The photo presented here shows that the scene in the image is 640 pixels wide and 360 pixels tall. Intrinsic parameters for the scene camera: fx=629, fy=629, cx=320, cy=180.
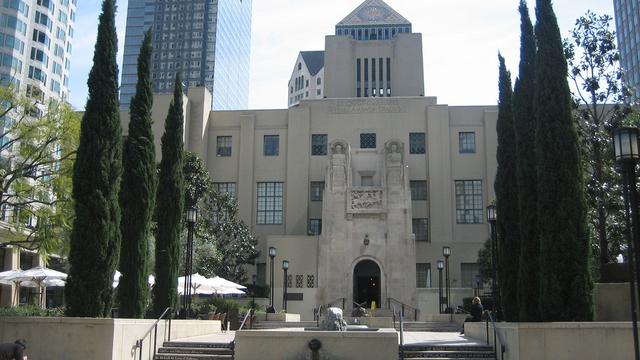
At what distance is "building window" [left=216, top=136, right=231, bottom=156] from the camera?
178ft

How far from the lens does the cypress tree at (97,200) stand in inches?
648

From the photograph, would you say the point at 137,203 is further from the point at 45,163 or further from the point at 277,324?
the point at 277,324

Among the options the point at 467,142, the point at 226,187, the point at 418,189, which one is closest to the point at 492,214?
the point at 418,189

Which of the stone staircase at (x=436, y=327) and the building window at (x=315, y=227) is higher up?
the building window at (x=315, y=227)

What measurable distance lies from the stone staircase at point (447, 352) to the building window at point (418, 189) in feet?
112

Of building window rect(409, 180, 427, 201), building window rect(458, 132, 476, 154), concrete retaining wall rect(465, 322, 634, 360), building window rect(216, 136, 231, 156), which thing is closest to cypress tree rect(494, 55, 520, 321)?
concrete retaining wall rect(465, 322, 634, 360)

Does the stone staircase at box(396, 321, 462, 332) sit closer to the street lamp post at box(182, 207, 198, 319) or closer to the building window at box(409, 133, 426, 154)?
the street lamp post at box(182, 207, 198, 319)

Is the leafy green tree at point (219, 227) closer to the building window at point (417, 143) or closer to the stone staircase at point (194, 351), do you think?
the building window at point (417, 143)

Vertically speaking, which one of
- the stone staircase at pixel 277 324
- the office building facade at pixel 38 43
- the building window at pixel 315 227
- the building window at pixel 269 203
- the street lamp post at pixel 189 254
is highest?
the office building facade at pixel 38 43

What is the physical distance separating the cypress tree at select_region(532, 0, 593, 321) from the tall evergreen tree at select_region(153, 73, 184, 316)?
12.2 metres

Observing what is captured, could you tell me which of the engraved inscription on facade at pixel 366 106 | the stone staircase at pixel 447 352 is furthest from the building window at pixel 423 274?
the stone staircase at pixel 447 352

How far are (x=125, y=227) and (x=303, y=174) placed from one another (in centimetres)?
3309

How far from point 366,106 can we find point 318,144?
5111 mm

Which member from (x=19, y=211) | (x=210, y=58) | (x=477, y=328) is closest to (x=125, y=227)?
(x=19, y=211)
